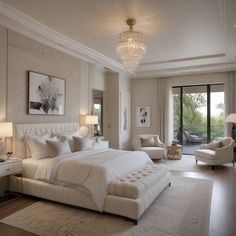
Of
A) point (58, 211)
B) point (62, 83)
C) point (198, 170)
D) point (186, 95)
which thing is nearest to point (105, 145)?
point (62, 83)

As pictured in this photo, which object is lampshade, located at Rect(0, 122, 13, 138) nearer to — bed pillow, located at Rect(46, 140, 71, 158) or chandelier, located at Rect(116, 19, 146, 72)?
bed pillow, located at Rect(46, 140, 71, 158)

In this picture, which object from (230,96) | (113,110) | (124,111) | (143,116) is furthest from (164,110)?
(230,96)

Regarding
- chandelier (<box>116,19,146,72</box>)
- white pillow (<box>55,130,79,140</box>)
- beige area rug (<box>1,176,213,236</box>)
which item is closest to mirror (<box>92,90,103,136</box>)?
white pillow (<box>55,130,79,140</box>)

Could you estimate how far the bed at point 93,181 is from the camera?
123 inches

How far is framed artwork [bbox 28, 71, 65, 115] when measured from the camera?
15.4 feet

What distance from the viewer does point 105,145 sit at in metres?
6.52

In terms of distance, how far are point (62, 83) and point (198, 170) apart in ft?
14.5

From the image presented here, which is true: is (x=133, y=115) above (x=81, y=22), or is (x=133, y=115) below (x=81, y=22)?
below

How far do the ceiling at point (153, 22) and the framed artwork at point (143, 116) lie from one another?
3.13 m

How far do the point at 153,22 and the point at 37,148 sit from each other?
3370mm

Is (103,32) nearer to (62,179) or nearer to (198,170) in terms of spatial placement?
(62,179)

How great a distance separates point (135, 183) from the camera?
10.5 feet

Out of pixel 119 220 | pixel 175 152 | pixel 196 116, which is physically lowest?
pixel 119 220

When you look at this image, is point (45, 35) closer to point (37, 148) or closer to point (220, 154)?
point (37, 148)
